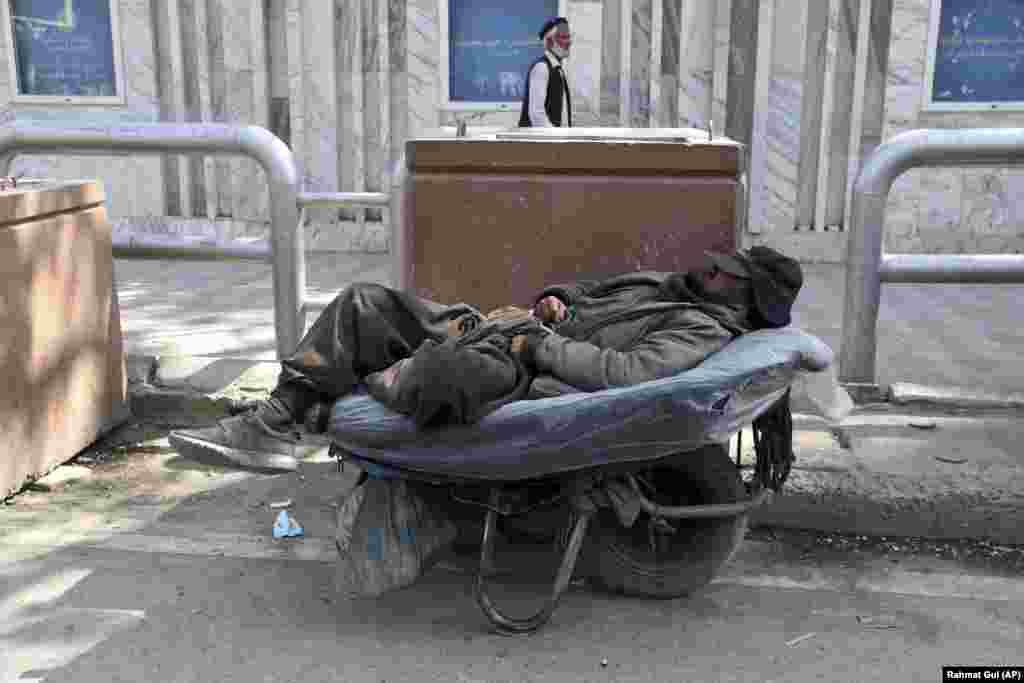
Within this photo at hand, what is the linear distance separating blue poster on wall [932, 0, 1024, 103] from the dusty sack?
6436 mm

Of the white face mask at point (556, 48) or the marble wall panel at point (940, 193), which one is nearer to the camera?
the white face mask at point (556, 48)

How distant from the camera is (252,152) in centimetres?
410

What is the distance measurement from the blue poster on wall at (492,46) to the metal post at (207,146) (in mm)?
4000

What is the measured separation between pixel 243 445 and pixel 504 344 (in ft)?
2.81

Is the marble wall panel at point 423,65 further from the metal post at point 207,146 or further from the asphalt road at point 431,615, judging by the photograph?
the asphalt road at point 431,615

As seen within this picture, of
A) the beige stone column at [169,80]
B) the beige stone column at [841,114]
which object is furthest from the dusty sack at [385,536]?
the beige stone column at [169,80]

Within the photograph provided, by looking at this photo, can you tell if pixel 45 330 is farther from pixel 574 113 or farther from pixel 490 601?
pixel 574 113

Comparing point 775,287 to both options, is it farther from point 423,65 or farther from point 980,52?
point 980,52

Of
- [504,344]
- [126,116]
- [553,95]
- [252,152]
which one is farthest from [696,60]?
[504,344]

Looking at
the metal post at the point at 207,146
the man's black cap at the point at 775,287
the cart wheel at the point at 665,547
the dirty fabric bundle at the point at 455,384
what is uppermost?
the metal post at the point at 207,146

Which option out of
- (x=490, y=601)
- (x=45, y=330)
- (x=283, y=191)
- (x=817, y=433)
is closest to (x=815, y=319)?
(x=817, y=433)

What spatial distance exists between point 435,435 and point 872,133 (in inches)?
244

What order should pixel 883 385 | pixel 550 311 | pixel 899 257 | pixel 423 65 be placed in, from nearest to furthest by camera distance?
pixel 550 311, pixel 899 257, pixel 883 385, pixel 423 65

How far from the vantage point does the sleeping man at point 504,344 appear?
255 centimetres
